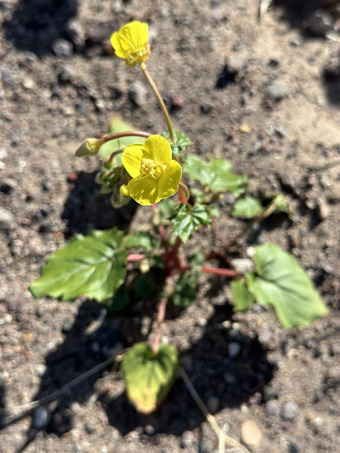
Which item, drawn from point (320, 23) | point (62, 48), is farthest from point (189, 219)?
point (320, 23)

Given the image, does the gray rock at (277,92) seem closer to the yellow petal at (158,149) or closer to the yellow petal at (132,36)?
the yellow petal at (132,36)

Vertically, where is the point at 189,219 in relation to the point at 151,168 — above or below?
below

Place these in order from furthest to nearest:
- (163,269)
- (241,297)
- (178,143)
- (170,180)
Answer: (163,269) → (241,297) → (178,143) → (170,180)

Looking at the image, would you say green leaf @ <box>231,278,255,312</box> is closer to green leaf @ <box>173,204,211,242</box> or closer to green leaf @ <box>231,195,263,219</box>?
green leaf @ <box>231,195,263,219</box>

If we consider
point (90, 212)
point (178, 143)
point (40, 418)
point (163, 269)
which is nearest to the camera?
point (178, 143)

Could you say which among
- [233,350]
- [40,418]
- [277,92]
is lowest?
[40,418]

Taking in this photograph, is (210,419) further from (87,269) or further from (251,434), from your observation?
(87,269)

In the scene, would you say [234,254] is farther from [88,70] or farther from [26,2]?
[26,2]
